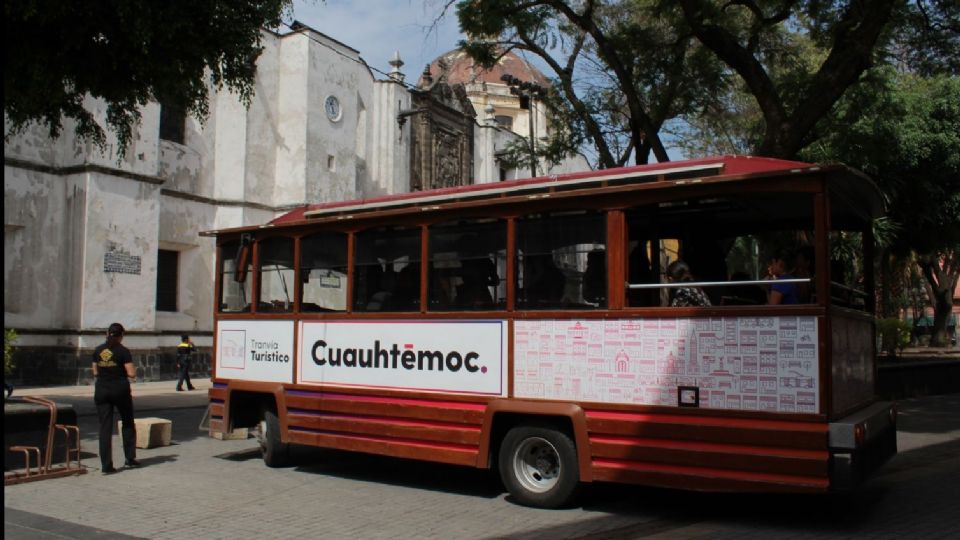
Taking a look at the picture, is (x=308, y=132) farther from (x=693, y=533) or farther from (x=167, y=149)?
(x=693, y=533)

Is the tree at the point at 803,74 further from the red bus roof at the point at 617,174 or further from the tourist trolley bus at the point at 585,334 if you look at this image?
the red bus roof at the point at 617,174

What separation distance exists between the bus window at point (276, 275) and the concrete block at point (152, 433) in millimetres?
2679

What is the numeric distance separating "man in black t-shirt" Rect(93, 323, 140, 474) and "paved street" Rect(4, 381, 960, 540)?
1.56 ft

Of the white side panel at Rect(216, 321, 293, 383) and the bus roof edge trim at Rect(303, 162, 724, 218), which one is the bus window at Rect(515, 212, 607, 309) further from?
the white side panel at Rect(216, 321, 293, 383)

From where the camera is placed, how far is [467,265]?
8.30 metres

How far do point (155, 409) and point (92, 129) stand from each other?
20.7 ft

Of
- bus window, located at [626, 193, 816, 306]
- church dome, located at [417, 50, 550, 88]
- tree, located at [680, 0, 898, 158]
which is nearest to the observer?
bus window, located at [626, 193, 816, 306]

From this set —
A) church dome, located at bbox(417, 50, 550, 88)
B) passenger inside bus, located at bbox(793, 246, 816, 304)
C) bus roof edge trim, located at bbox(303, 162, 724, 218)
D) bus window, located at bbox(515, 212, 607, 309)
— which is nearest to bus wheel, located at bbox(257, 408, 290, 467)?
bus roof edge trim, located at bbox(303, 162, 724, 218)

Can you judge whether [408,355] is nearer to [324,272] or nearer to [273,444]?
[324,272]

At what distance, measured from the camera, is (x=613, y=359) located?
7.36 m

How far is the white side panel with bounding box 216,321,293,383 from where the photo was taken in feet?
31.9

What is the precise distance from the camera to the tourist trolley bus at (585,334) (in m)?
6.61

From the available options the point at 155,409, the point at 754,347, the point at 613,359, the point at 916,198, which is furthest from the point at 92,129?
the point at 916,198

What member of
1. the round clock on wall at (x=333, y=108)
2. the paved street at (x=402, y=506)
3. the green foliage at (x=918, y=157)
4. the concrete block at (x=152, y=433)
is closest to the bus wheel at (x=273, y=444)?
the paved street at (x=402, y=506)
